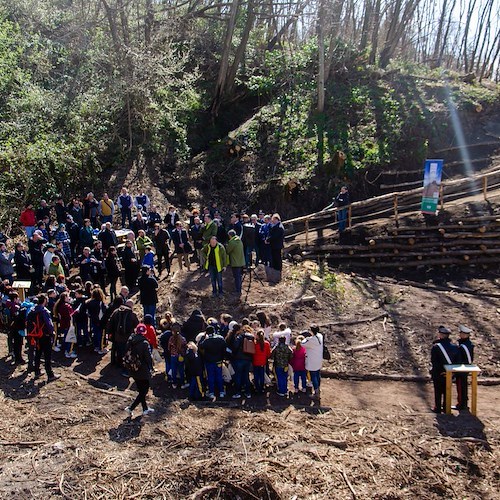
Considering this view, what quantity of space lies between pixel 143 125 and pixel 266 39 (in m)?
12.2

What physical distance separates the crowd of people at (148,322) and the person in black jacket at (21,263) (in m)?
0.03

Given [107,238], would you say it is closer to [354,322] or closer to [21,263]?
[21,263]

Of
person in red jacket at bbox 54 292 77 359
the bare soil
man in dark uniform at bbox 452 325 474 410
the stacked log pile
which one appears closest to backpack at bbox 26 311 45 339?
the bare soil

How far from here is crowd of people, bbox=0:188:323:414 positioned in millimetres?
10883

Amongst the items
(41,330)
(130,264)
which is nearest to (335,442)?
(41,330)

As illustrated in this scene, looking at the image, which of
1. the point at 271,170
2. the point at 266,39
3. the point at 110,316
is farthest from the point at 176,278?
the point at 266,39

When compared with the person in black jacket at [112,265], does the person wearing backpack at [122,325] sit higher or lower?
lower

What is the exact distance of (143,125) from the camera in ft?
84.9

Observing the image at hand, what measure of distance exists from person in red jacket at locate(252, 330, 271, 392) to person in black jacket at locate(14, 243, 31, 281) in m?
7.84

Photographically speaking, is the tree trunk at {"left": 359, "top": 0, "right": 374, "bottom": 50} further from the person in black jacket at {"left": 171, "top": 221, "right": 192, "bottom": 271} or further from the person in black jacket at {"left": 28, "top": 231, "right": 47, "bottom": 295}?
the person in black jacket at {"left": 28, "top": 231, "right": 47, "bottom": 295}

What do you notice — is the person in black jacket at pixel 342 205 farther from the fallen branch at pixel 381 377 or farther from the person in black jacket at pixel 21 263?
the person in black jacket at pixel 21 263

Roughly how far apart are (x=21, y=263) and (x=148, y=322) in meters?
6.21

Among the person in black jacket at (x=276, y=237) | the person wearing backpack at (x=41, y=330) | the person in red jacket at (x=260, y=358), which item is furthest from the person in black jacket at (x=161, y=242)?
the person in red jacket at (x=260, y=358)

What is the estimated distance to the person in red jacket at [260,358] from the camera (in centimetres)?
1095
